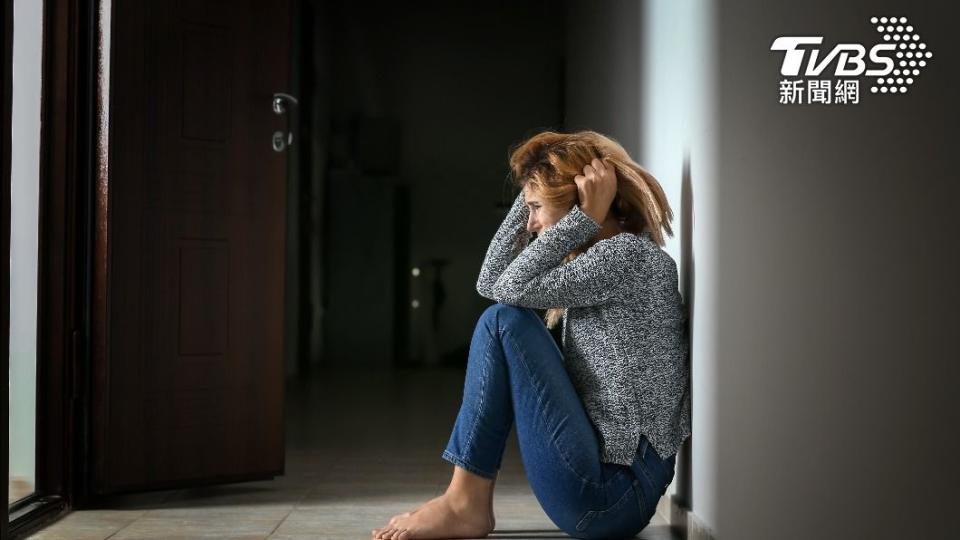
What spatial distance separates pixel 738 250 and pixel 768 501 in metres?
0.41

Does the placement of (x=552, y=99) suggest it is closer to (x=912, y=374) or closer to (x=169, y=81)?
(x=169, y=81)

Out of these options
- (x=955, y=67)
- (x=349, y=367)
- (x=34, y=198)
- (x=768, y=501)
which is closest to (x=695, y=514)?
(x=768, y=501)

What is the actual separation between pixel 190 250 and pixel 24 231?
1.38ft

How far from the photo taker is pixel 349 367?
7379 millimetres

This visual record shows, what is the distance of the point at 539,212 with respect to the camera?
2250 millimetres

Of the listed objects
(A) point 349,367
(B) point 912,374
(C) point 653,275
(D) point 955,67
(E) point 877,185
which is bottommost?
(A) point 349,367

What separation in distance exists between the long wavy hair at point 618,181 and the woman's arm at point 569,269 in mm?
85

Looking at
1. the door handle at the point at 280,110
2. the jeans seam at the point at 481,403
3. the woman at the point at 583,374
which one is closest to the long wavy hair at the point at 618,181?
the woman at the point at 583,374

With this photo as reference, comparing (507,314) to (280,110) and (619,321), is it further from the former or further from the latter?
(280,110)

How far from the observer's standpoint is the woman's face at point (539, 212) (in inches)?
87.2

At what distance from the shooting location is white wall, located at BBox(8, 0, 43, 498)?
95.2 inches

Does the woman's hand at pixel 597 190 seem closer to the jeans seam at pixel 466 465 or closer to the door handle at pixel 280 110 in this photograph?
the jeans seam at pixel 466 465

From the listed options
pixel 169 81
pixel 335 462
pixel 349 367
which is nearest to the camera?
pixel 169 81

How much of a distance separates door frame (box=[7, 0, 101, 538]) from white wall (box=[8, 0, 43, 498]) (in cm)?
3
